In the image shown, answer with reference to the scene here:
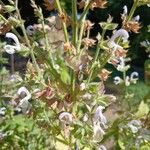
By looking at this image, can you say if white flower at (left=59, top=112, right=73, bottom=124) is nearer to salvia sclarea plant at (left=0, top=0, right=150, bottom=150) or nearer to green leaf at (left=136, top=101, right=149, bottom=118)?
salvia sclarea plant at (left=0, top=0, right=150, bottom=150)

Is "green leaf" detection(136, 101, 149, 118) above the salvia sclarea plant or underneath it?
underneath

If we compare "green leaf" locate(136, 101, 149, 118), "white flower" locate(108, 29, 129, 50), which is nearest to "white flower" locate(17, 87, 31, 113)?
"white flower" locate(108, 29, 129, 50)

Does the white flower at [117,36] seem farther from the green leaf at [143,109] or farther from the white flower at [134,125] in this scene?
the green leaf at [143,109]

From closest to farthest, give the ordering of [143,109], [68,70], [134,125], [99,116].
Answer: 1. [99,116]
2. [68,70]
3. [134,125]
4. [143,109]

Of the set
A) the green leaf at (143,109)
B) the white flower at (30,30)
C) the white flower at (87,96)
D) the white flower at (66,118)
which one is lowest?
A: the green leaf at (143,109)

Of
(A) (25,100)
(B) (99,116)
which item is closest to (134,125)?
(B) (99,116)

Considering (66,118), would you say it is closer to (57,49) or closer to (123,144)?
(57,49)

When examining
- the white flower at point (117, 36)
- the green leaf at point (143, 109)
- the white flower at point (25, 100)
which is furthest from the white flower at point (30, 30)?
the green leaf at point (143, 109)

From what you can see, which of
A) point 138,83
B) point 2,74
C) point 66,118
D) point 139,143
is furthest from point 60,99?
point 138,83

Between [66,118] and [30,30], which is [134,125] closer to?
[66,118]
